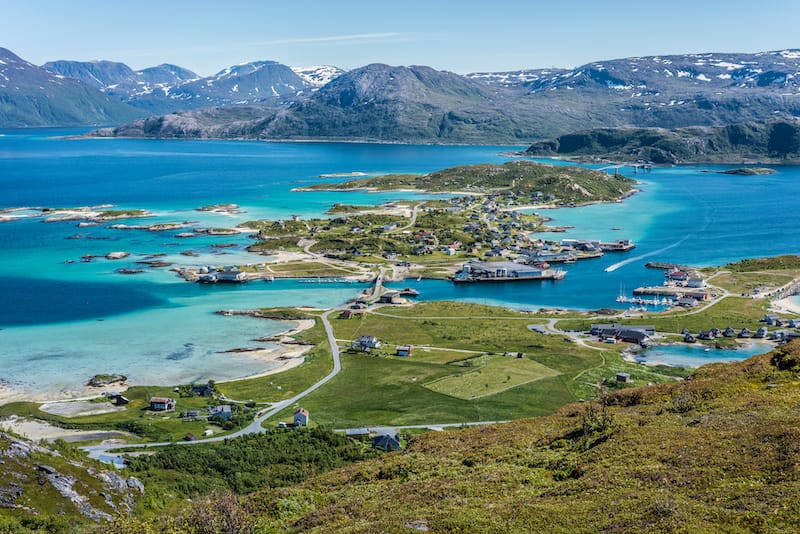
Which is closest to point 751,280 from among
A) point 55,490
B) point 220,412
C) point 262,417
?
point 262,417

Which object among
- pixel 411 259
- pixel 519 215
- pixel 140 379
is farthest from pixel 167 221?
pixel 140 379

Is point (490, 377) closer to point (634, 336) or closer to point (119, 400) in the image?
point (634, 336)

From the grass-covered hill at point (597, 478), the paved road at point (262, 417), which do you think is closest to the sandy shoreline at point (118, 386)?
the paved road at point (262, 417)

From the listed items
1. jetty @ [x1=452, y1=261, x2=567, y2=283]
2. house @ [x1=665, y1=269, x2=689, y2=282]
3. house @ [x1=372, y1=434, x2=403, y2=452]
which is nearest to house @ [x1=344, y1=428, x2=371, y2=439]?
house @ [x1=372, y1=434, x2=403, y2=452]

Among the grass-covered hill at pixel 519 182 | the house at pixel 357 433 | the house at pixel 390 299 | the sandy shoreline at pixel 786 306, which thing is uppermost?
the grass-covered hill at pixel 519 182

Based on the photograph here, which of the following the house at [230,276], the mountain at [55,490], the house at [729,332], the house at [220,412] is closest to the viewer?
the mountain at [55,490]

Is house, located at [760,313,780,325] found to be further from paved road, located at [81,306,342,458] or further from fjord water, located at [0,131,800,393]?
paved road, located at [81,306,342,458]

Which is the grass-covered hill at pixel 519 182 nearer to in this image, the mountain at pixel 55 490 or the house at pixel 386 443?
the house at pixel 386 443

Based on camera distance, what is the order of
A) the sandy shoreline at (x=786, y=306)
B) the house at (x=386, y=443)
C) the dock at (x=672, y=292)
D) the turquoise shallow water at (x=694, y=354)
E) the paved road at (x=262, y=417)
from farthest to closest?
the dock at (x=672, y=292)
the sandy shoreline at (x=786, y=306)
the turquoise shallow water at (x=694, y=354)
the paved road at (x=262, y=417)
the house at (x=386, y=443)
